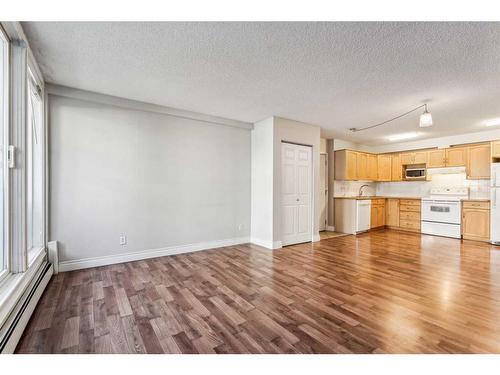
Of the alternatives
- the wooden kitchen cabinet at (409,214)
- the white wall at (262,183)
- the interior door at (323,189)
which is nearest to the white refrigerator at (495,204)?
the wooden kitchen cabinet at (409,214)

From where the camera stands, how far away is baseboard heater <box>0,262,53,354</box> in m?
1.49

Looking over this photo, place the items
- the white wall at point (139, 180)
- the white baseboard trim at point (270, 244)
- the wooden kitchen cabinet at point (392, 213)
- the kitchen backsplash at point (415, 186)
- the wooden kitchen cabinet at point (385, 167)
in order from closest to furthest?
the white wall at point (139, 180), the white baseboard trim at point (270, 244), the kitchen backsplash at point (415, 186), the wooden kitchen cabinet at point (392, 213), the wooden kitchen cabinet at point (385, 167)

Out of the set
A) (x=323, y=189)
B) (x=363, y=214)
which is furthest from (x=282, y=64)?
(x=363, y=214)

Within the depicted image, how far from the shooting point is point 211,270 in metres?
3.13

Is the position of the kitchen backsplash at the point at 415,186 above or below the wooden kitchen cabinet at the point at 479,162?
below

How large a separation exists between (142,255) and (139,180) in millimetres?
1206

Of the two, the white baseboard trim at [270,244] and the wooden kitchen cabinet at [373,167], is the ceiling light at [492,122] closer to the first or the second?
the wooden kitchen cabinet at [373,167]

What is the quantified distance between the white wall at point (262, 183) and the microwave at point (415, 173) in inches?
180

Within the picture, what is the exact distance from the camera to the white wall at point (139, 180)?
310 cm

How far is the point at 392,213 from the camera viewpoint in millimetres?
6465

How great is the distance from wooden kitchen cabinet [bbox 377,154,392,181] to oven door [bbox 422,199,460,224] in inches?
50.4

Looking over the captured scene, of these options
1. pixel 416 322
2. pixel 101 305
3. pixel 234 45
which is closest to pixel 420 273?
pixel 416 322
